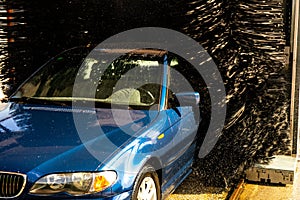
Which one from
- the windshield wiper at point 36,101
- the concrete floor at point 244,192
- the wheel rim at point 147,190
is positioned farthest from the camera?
the concrete floor at point 244,192

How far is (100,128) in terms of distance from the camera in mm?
3760

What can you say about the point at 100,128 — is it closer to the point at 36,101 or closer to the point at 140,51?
the point at 36,101

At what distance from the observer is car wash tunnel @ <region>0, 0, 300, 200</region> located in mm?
4625

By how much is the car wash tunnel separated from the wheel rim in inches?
38.3

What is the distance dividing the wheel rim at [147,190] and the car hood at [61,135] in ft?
1.35

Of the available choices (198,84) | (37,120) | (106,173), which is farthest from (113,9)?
(106,173)

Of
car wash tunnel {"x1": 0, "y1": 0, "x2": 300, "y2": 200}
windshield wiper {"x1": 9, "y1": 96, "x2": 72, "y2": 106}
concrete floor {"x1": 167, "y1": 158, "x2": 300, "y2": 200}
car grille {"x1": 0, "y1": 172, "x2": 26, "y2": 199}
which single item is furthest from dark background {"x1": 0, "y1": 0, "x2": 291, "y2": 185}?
car grille {"x1": 0, "y1": 172, "x2": 26, "y2": 199}

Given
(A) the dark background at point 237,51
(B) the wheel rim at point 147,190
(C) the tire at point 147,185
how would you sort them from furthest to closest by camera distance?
(A) the dark background at point 237,51, (B) the wheel rim at point 147,190, (C) the tire at point 147,185

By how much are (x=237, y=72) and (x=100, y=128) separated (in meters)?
1.78

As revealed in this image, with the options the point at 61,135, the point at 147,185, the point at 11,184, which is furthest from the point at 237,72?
the point at 11,184

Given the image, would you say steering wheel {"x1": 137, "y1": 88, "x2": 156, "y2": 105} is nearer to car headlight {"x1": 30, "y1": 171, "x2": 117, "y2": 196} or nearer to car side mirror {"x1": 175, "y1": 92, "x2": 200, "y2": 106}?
car side mirror {"x1": 175, "y1": 92, "x2": 200, "y2": 106}

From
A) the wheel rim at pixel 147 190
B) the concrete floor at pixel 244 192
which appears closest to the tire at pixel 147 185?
the wheel rim at pixel 147 190

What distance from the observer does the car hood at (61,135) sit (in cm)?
320

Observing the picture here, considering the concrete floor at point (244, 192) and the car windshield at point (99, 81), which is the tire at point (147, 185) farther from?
the concrete floor at point (244, 192)
